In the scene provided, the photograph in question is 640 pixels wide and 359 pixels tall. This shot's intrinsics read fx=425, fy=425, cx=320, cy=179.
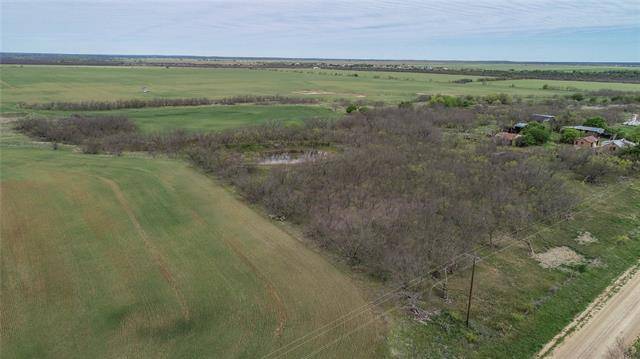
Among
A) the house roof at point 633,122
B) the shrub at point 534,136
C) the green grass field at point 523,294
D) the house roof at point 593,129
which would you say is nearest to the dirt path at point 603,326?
the green grass field at point 523,294

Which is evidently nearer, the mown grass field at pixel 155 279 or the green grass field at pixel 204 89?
the mown grass field at pixel 155 279

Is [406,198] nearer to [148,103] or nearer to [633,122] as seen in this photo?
[633,122]

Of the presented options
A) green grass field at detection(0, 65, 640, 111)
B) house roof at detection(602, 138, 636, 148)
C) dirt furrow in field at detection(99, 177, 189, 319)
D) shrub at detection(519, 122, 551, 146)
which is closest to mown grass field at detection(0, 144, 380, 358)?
dirt furrow in field at detection(99, 177, 189, 319)

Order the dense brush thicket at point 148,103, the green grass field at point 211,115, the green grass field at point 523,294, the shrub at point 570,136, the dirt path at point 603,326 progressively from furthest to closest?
the dense brush thicket at point 148,103 → the green grass field at point 211,115 → the shrub at point 570,136 → the green grass field at point 523,294 → the dirt path at point 603,326

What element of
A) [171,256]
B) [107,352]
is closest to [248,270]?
[171,256]

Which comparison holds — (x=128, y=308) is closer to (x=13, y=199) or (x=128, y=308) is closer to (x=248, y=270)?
(x=248, y=270)

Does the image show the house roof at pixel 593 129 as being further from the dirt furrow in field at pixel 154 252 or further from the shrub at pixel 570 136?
the dirt furrow in field at pixel 154 252
